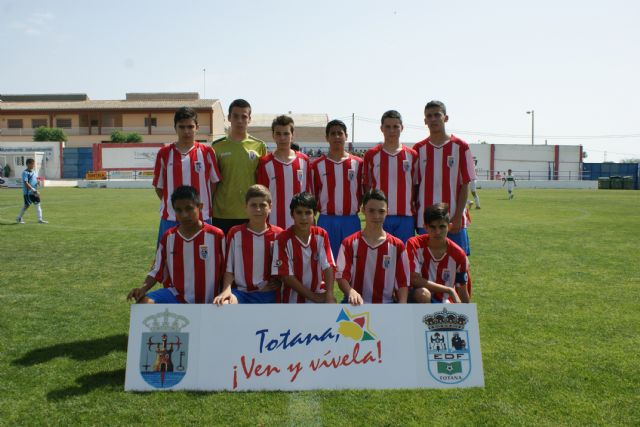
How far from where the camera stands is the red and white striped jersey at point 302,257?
3.99m

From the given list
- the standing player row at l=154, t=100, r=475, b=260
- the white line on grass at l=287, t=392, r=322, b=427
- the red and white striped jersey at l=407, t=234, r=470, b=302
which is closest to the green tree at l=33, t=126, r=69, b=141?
the standing player row at l=154, t=100, r=475, b=260

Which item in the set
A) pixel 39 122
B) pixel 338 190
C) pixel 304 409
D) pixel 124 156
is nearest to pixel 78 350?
pixel 304 409

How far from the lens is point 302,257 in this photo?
403cm

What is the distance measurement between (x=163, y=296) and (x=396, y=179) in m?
2.18

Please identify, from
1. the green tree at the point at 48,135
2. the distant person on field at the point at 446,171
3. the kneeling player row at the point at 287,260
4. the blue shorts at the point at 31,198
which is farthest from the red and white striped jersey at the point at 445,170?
the green tree at the point at 48,135

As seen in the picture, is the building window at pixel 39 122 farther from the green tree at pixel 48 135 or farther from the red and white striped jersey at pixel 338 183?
the red and white striped jersey at pixel 338 183

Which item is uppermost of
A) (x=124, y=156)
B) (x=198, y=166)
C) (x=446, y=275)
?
(x=124, y=156)

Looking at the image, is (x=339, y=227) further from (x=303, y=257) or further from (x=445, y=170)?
(x=445, y=170)

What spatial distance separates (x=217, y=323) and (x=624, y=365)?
2836mm

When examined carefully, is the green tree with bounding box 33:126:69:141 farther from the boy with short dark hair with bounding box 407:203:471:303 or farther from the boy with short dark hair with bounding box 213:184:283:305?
the boy with short dark hair with bounding box 407:203:471:303

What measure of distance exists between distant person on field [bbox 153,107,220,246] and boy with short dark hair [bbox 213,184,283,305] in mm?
661

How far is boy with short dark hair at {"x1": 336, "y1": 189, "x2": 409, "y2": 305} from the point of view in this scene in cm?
398

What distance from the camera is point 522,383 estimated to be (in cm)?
346

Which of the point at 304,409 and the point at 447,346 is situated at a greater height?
the point at 447,346
